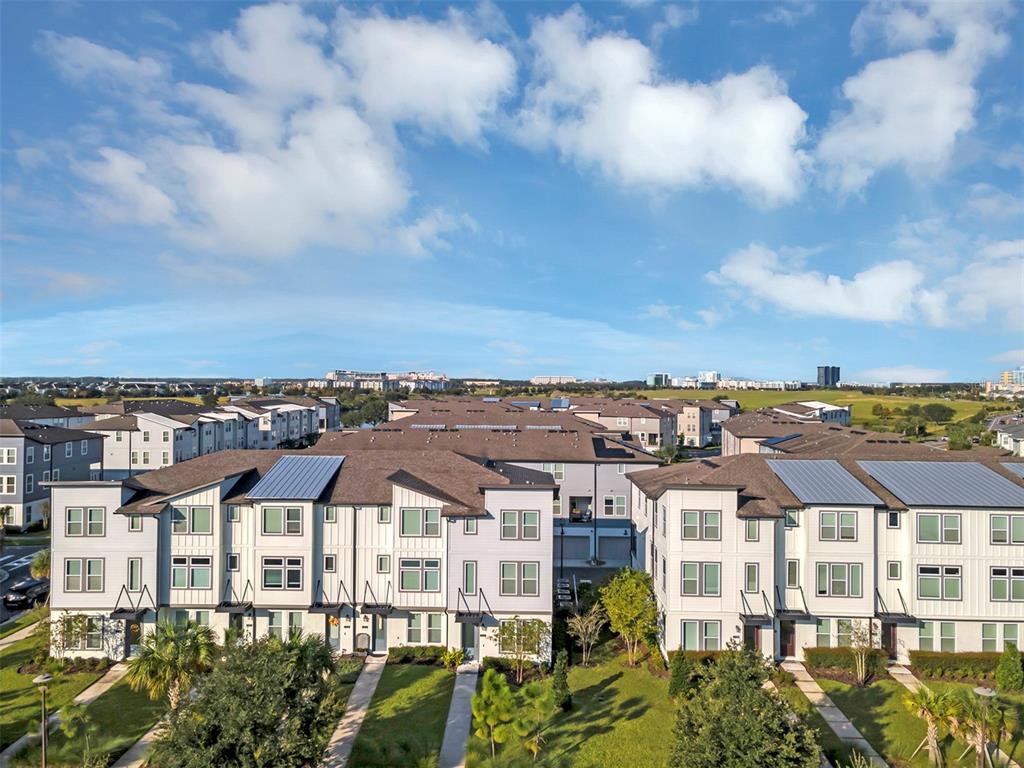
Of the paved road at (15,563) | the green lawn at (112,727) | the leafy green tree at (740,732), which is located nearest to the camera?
the leafy green tree at (740,732)

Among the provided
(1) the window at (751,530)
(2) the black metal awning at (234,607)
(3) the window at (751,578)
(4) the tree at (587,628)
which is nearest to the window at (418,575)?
(4) the tree at (587,628)

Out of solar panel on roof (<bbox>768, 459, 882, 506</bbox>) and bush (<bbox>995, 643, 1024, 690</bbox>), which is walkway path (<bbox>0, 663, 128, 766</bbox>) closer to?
solar panel on roof (<bbox>768, 459, 882, 506</bbox>)

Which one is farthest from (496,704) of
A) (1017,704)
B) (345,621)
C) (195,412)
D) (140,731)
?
(195,412)

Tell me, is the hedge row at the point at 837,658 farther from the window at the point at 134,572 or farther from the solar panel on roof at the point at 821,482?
the window at the point at 134,572

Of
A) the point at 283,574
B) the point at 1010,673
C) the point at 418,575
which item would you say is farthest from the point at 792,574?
the point at 283,574

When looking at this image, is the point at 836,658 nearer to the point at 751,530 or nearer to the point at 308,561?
the point at 751,530

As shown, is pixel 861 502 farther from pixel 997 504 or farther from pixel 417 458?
pixel 417 458
